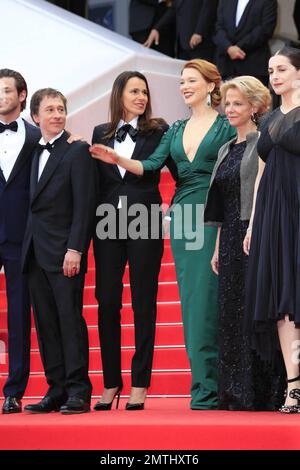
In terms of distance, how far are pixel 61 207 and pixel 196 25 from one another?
15.5 feet

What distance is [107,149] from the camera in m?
5.54

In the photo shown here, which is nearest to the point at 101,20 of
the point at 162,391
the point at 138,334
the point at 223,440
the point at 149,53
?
the point at 149,53

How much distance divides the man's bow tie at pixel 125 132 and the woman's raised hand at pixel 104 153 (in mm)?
347

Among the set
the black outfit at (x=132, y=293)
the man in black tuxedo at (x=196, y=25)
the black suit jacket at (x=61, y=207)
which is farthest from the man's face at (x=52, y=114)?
the man in black tuxedo at (x=196, y=25)

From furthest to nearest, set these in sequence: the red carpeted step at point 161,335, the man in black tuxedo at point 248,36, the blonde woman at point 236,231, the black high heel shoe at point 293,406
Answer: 1. the man in black tuxedo at point 248,36
2. the red carpeted step at point 161,335
3. the blonde woman at point 236,231
4. the black high heel shoe at point 293,406

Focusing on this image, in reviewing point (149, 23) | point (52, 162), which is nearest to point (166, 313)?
point (52, 162)

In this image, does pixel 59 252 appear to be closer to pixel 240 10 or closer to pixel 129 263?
pixel 129 263

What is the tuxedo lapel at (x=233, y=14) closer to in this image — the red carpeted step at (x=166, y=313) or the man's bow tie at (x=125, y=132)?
the red carpeted step at (x=166, y=313)

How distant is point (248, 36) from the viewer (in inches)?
366

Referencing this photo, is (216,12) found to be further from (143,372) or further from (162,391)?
(143,372)

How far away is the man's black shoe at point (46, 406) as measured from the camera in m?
5.77

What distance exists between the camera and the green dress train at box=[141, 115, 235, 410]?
582cm

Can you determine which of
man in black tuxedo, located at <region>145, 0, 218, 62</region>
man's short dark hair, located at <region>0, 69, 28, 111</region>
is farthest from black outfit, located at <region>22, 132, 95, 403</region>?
man in black tuxedo, located at <region>145, 0, 218, 62</region>

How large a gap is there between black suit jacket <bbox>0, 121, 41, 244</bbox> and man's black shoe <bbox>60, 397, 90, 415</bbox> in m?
0.94
